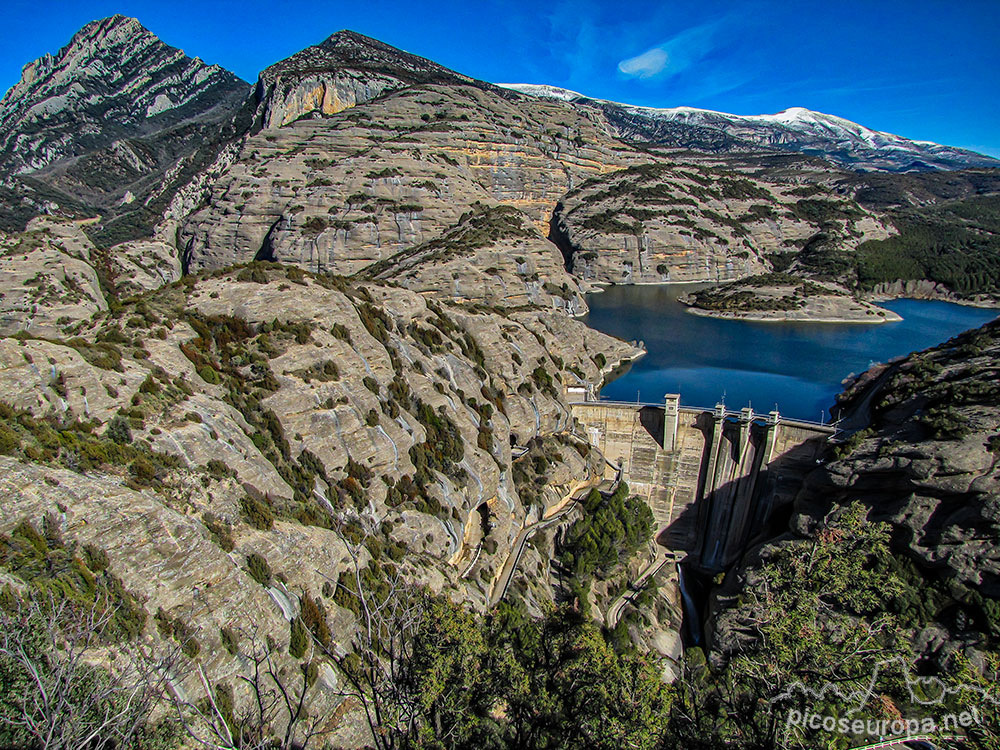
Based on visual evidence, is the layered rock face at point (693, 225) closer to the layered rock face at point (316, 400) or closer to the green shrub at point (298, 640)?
the layered rock face at point (316, 400)

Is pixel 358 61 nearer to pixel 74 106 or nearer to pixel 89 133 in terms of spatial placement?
pixel 89 133

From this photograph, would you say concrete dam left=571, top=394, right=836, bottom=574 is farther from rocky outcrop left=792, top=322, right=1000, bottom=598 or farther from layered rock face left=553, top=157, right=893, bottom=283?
layered rock face left=553, top=157, right=893, bottom=283

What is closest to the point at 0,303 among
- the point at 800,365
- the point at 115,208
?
the point at 800,365

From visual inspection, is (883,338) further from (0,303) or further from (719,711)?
(0,303)

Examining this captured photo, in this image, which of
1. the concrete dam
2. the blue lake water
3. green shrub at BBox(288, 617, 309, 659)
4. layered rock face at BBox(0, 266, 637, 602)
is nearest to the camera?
green shrub at BBox(288, 617, 309, 659)
